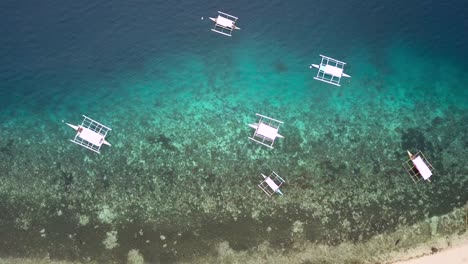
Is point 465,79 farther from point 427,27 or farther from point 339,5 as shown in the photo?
point 339,5

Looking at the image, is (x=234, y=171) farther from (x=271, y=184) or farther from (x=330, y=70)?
(x=330, y=70)

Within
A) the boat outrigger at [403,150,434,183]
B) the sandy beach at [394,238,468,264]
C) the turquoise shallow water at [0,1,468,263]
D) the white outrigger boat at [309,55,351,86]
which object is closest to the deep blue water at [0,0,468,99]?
the turquoise shallow water at [0,1,468,263]

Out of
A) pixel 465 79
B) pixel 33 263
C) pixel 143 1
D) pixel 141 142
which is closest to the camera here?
pixel 33 263

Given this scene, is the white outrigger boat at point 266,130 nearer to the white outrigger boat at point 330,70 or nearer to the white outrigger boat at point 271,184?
the white outrigger boat at point 271,184

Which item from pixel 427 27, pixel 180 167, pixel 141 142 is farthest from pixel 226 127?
pixel 427 27

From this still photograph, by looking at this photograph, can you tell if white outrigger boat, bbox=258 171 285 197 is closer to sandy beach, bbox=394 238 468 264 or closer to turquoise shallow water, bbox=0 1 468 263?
turquoise shallow water, bbox=0 1 468 263

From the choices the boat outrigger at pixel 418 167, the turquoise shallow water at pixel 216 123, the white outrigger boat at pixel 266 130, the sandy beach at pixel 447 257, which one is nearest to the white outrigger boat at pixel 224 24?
the turquoise shallow water at pixel 216 123
